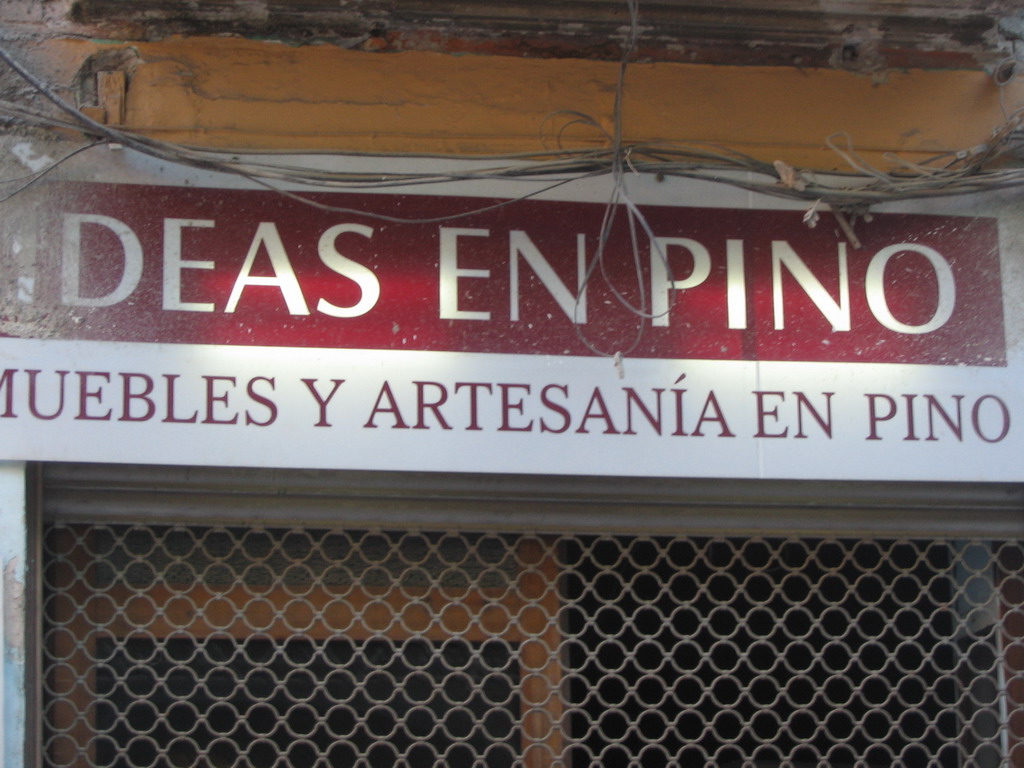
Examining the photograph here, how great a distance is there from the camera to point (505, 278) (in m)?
3.50

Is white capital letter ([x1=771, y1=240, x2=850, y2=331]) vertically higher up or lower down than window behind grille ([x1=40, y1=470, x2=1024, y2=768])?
higher up

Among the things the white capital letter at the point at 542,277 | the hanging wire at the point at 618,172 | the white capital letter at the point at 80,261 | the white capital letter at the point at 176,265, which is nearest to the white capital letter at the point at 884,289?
the hanging wire at the point at 618,172

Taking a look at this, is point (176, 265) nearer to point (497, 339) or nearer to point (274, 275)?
point (274, 275)

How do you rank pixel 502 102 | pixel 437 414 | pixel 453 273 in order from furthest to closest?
pixel 502 102, pixel 453 273, pixel 437 414

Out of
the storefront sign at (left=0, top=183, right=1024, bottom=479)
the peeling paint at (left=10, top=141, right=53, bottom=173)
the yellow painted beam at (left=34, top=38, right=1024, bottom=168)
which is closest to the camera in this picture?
the storefront sign at (left=0, top=183, right=1024, bottom=479)

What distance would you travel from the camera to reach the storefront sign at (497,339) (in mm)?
3311

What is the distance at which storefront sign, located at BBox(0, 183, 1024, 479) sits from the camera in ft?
10.9

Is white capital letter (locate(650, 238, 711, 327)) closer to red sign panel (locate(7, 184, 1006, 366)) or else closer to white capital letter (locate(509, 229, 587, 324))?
red sign panel (locate(7, 184, 1006, 366))

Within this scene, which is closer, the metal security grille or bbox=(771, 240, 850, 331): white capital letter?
the metal security grille

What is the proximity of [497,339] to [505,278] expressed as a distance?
0.18 m

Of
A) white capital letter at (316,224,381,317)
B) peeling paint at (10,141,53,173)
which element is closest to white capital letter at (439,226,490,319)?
white capital letter at (316,224,381,317)

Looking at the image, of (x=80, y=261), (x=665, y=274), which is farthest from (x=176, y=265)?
(x=665, y=274)

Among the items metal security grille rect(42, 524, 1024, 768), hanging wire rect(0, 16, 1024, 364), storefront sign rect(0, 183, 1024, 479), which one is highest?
hanging wire rect(0, 16, 1024, 364)

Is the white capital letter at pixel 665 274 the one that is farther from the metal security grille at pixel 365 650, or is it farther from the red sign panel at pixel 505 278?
the metal security grille at pixel 365 650
